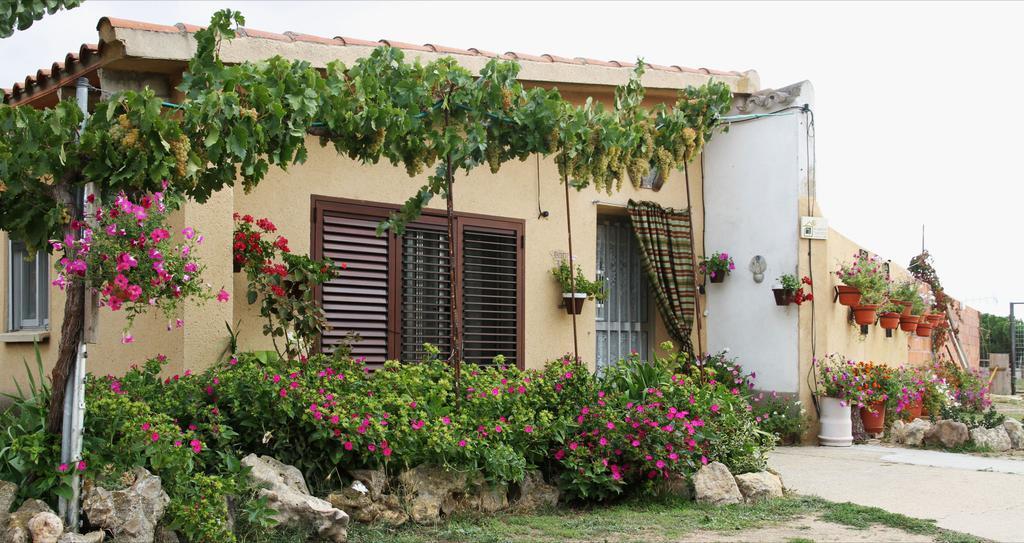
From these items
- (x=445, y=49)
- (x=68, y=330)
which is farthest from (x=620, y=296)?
(x=68, y=330)

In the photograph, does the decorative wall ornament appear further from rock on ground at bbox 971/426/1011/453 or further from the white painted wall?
rock on ground at bbox 971/426/1011/453

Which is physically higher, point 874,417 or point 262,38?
point 262,38

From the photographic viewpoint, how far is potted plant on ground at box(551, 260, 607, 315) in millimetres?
9406

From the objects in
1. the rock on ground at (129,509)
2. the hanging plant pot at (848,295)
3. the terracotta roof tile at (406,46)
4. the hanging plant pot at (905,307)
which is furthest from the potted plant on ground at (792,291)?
the rock on ground at (129,509)

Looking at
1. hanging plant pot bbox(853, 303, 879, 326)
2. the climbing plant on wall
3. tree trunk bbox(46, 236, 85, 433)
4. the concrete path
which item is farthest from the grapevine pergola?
the climbing plant on wall

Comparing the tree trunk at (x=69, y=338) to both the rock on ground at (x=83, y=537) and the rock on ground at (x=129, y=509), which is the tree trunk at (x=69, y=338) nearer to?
the rock on ground at (x=129, y=509)

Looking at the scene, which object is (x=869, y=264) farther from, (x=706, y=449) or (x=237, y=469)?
(x=237, y=469)

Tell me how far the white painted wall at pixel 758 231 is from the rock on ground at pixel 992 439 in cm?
186

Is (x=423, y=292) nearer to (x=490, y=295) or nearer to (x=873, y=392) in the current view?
(x=490, y=295)

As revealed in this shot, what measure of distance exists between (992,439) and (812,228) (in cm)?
282

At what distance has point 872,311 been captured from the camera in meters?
10.8

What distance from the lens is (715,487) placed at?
671cm

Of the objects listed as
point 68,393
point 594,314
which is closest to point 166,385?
point 68,393

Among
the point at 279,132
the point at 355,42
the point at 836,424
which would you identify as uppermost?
the point at 355,42
